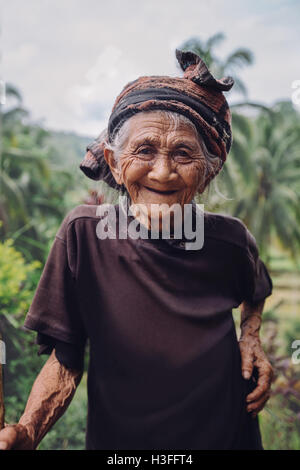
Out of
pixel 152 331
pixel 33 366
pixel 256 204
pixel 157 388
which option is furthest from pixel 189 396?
pixel 256 204

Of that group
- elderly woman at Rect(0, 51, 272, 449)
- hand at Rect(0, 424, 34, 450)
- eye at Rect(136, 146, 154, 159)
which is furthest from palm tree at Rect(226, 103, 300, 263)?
hand at Rect(0, 424, 34, 450)

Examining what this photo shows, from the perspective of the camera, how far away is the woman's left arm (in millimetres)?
1214

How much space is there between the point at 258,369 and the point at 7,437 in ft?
2.43

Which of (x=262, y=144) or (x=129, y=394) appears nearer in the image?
(x=129, y=394)

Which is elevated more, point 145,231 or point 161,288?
point 145,231

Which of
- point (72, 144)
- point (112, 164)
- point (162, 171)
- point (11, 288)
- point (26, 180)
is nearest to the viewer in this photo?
point (162, 171)

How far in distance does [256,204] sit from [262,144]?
220cm

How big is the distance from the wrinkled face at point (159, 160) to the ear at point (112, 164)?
0.15 ft

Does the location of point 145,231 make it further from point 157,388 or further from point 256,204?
point 256,204

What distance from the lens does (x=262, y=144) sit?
48.5 feet

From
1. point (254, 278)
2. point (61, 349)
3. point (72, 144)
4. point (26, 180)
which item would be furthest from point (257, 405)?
point (26, 180)

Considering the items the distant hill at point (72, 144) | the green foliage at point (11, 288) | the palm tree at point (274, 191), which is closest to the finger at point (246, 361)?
the distant hill at point (72, 144)

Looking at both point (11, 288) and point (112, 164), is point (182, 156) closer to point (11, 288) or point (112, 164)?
point (112, 164)

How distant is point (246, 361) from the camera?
1231mm
